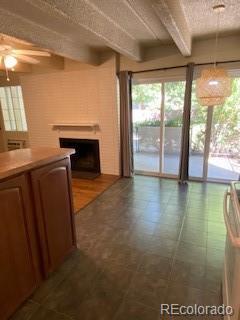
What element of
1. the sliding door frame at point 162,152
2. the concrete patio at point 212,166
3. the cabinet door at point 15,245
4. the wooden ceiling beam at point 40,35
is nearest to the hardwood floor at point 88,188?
the sliding door frame at point 162,152

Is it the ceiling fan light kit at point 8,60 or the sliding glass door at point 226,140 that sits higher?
the ceiling fan light kit at point 8,60

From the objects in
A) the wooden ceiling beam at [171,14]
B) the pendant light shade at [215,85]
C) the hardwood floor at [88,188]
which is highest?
the wooden ceiling beam at [171,14]

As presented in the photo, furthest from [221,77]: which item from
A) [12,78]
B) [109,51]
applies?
[12,78]

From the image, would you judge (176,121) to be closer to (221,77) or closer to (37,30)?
(221,77)

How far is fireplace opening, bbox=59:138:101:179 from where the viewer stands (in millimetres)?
4840

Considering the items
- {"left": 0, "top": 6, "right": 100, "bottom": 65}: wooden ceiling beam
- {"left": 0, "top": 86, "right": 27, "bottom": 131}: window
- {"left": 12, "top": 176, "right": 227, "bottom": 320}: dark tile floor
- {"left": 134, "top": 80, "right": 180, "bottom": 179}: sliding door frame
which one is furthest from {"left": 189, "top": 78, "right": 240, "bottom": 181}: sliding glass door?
{"left": 0, "top": 86, "right": 27, "bottom": 131}: window

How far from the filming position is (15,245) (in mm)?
1558

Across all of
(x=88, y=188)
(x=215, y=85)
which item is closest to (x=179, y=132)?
(x=215, y=85)

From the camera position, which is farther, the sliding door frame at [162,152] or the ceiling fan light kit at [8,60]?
the sliding door frame at [162,152]

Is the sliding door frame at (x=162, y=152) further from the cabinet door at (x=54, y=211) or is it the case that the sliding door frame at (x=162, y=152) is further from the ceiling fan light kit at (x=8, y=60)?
the cabinet door at (x=54, y=211)

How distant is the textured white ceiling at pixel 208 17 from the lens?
2.24m

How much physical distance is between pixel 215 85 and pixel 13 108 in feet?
17.7

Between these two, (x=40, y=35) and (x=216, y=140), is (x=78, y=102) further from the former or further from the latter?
(x=216, y=140)

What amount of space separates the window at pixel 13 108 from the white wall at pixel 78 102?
1.77ft
